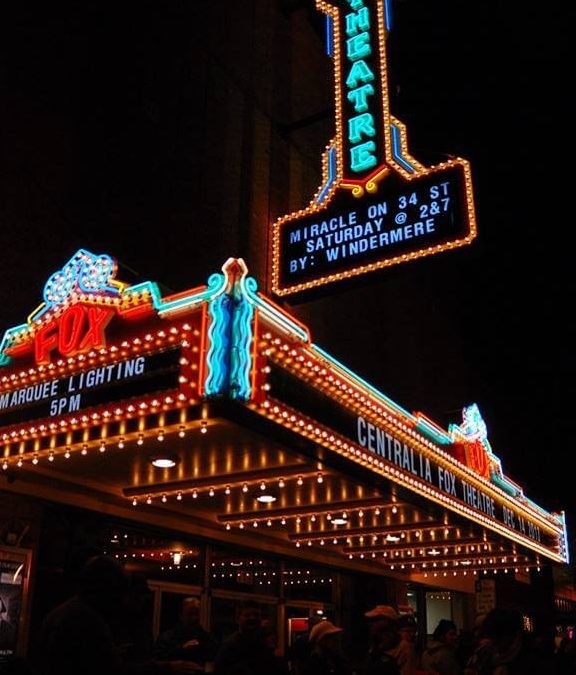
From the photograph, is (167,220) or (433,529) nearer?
(167,220)

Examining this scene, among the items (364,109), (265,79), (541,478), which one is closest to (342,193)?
(364,109)

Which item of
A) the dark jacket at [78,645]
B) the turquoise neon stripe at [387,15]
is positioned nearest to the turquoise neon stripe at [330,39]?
the turquoise neon stripe at [387,15]

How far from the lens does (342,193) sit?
12.5 metres

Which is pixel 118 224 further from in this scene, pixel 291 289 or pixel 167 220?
pixel 291 289

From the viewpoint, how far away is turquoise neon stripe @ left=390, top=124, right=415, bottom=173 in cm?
1217

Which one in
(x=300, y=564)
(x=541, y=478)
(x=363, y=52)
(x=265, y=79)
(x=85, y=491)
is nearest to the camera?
(x=85, y=491)

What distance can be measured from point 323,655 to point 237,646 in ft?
3.05

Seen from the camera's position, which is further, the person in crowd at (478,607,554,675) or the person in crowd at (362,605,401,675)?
the person in crowd at (362,605,401,675)

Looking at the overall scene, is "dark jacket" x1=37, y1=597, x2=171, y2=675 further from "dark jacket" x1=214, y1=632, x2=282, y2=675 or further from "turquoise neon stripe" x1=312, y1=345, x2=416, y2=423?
"turquoise neon stripe" x1=312, y1=345, x2=416, y2=423

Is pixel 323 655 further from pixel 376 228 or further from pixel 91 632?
pixel 376 228

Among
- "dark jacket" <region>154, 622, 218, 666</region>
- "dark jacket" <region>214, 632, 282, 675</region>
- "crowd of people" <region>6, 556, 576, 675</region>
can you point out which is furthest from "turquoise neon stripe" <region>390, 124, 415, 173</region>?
"dark jacket" <region>214, 632, 282, 675</region>

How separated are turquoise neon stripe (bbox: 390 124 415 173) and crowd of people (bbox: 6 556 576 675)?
685cm

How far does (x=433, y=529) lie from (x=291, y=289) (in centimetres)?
536

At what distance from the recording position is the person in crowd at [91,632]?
11.0 ft
